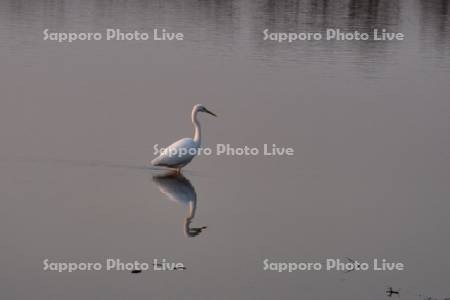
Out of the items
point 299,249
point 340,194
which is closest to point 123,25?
point 340,194

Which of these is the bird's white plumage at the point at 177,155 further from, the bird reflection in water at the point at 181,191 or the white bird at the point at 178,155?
the bird reflection in water at the point at 181,191

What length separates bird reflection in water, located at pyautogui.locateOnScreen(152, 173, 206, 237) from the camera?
36.9 ft

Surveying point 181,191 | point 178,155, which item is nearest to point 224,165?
point 178,155

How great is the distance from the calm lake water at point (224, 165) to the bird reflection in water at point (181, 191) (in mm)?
34

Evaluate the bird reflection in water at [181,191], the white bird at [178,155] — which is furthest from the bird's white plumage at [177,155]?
the bird reflection in water at [181,191]

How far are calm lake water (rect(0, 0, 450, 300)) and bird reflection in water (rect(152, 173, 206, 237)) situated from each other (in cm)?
3

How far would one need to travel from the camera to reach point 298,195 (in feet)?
40.6

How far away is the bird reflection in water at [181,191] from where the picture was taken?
442 inches

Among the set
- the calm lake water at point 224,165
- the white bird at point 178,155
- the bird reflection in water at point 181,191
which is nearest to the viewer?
the calm lake water at point 224,165

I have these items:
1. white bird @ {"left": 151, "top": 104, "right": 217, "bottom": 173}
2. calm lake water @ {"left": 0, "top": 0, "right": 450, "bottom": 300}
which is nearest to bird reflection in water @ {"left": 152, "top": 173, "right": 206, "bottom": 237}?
calm lake water @ {"left": 0, "top": 0, "right": 450, "bottom": 300}

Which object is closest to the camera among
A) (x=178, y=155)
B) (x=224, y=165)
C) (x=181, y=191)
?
(x=181, y=191)

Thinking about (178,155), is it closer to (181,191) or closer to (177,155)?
(177,155)

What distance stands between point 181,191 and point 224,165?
1.17 m

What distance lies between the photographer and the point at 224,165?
13641 millimetres
